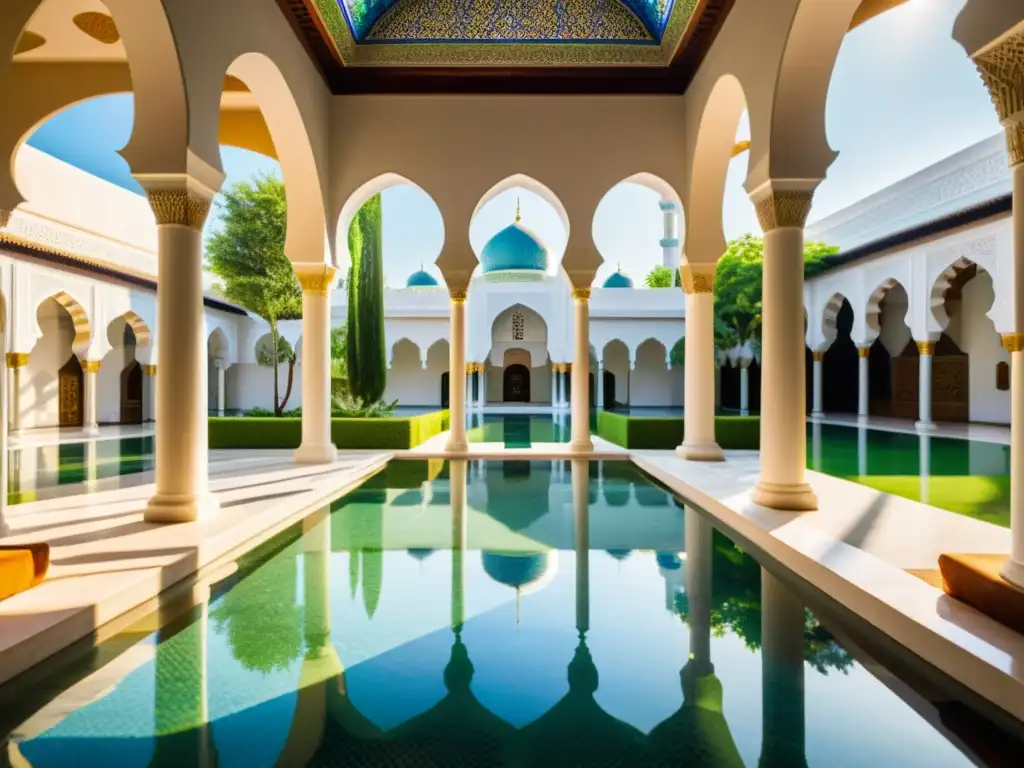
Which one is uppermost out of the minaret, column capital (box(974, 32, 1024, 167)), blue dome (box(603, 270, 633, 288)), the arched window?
the minaret

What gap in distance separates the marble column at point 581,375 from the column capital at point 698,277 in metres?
1.50

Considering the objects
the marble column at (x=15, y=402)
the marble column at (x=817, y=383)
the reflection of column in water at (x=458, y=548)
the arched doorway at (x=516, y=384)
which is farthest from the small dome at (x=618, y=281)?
the reflection of column in water at (x=458, y=548)

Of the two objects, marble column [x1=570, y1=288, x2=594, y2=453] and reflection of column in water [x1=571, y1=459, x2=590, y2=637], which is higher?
marble column [x1=570, y1=288, x2=594, y2=453]

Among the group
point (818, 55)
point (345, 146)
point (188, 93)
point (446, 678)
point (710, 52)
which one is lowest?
point (446, 678)

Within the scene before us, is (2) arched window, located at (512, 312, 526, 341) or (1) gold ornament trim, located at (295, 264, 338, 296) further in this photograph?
(2) arched window, located at (512, 312, 526, 341)

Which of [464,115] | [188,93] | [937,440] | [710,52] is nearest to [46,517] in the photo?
[188,93]

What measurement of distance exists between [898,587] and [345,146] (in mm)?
8652

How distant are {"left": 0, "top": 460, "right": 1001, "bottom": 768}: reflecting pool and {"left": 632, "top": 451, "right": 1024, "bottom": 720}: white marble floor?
31 cm

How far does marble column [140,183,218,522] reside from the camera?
5375 mm

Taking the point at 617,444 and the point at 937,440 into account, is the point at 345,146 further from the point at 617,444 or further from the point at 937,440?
the point at 937,440

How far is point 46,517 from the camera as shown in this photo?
569 centimetres

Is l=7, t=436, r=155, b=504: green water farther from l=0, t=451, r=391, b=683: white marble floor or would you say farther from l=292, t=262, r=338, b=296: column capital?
l=292, t=262, r=338, b=296: column capital

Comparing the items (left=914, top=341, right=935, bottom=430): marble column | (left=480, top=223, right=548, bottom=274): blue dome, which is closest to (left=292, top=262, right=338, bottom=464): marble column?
(left=914, top=341, right=935, bottom=430): marble column

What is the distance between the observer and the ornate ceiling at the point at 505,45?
9.18m
